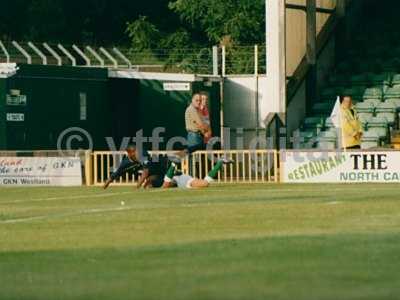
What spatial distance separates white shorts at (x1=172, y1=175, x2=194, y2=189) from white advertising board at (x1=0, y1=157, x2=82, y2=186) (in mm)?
5045

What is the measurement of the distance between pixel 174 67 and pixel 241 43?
544 cm

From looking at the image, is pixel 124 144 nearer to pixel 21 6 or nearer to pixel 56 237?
pixel 21 6

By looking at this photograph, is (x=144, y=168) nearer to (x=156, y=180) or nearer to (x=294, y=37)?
(x=156, y=180)

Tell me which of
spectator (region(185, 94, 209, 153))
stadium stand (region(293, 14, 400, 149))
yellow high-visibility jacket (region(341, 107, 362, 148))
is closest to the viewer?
spectator (region(185, 94, 209, 153))

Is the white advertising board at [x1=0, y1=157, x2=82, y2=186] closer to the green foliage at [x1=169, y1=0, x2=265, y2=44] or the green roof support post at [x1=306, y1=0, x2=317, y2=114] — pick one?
the green roof support post at [x1=306, y1=0, x2=317, y2=114]

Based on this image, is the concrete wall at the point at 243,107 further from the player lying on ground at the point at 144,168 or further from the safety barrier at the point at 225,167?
the player lying on ground at the point at 144,168

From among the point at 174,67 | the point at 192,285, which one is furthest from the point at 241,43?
the point at 192,285

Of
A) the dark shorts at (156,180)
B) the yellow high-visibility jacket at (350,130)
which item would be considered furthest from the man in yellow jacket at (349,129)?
the dark shorts at (156,180)

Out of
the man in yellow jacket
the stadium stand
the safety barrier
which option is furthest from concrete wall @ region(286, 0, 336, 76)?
Answer: the man in yellow jacket

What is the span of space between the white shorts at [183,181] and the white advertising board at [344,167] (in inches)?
152

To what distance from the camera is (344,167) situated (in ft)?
120

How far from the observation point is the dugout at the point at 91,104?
43750 mm

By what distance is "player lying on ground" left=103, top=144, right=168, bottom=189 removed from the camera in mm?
35094

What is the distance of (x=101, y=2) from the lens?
64.9m
